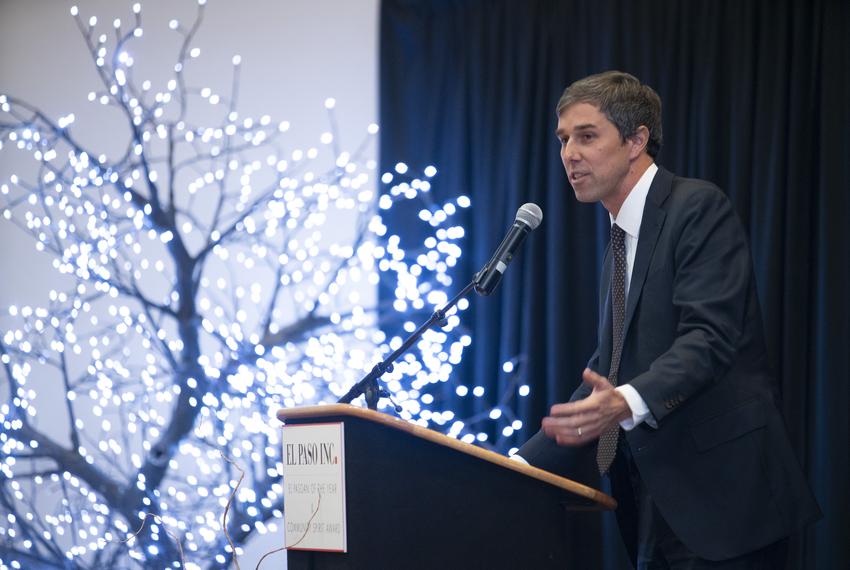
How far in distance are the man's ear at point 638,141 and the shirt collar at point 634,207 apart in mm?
50

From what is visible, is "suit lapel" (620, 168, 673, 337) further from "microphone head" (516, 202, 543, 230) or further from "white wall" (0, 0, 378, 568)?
"white wall" (0, 0, 378, 568)

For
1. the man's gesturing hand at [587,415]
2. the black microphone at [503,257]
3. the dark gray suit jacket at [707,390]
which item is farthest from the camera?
the black microphone at [503,257]

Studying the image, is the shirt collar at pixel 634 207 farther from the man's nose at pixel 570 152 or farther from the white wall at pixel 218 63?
the white wall at pixel 218 63

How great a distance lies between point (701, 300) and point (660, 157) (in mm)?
1536

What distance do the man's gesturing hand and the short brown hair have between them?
634 millimetres

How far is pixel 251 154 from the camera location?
3.93m

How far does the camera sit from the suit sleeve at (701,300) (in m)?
1.60

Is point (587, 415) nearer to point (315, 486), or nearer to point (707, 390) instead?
point (707, 390)

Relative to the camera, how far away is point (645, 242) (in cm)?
182

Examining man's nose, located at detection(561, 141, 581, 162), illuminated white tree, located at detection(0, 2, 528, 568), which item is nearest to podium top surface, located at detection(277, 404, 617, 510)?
man's nose, located at detection(561, 141, 581, 162)

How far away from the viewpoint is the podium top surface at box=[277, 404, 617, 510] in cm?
153

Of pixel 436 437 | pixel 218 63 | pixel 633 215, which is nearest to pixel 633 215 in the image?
pixel 633 215

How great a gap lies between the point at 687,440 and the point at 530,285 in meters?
1.63

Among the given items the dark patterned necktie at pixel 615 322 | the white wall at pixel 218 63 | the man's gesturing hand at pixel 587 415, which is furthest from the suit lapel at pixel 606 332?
the white wall at pixel 218 63
